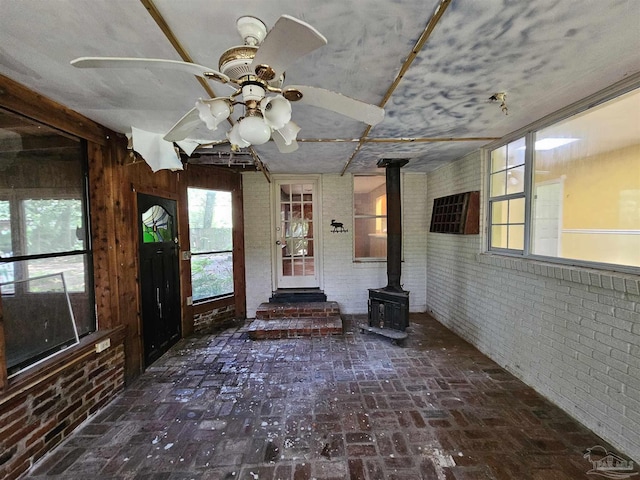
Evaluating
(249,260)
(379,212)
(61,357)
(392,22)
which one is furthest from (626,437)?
(249,260)

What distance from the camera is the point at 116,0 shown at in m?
1.11

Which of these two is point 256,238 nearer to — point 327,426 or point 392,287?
point 392,287

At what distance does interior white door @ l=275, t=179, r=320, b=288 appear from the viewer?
15.8 ft

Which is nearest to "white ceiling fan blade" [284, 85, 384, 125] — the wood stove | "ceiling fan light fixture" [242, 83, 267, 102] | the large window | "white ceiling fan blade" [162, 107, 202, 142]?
"ceiling fan light fixture" [242, 83, 267, 102]

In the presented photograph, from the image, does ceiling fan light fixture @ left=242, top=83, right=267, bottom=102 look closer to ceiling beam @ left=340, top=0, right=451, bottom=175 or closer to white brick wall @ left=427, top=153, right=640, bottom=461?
ceiling beam @ left=340, top=0, right=451, bottom=175

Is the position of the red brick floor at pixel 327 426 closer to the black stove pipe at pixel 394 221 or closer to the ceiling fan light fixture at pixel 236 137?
the black stove pipe at pixel 394 221

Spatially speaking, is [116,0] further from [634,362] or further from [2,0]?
[634,362]

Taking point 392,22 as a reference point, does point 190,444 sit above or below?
below

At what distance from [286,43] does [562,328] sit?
2.90 meters

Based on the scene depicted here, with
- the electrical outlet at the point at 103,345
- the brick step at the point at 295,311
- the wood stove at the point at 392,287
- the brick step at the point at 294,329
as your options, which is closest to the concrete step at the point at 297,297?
the brick step at the point at 295,311

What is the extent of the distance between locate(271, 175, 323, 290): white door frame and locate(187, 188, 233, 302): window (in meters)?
0.72

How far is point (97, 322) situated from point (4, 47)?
6.96 feet

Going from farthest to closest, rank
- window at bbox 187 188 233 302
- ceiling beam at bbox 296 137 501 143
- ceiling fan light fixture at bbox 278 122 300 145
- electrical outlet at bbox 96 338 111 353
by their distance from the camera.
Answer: window at bbox 187 188 233 302
ceiling beam at bbox 296 137 501 143
electrical outlet at bbox 96 338 111 353
ceiling fan light fixture at bbox 278 122 300 145

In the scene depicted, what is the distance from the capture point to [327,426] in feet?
6.91
